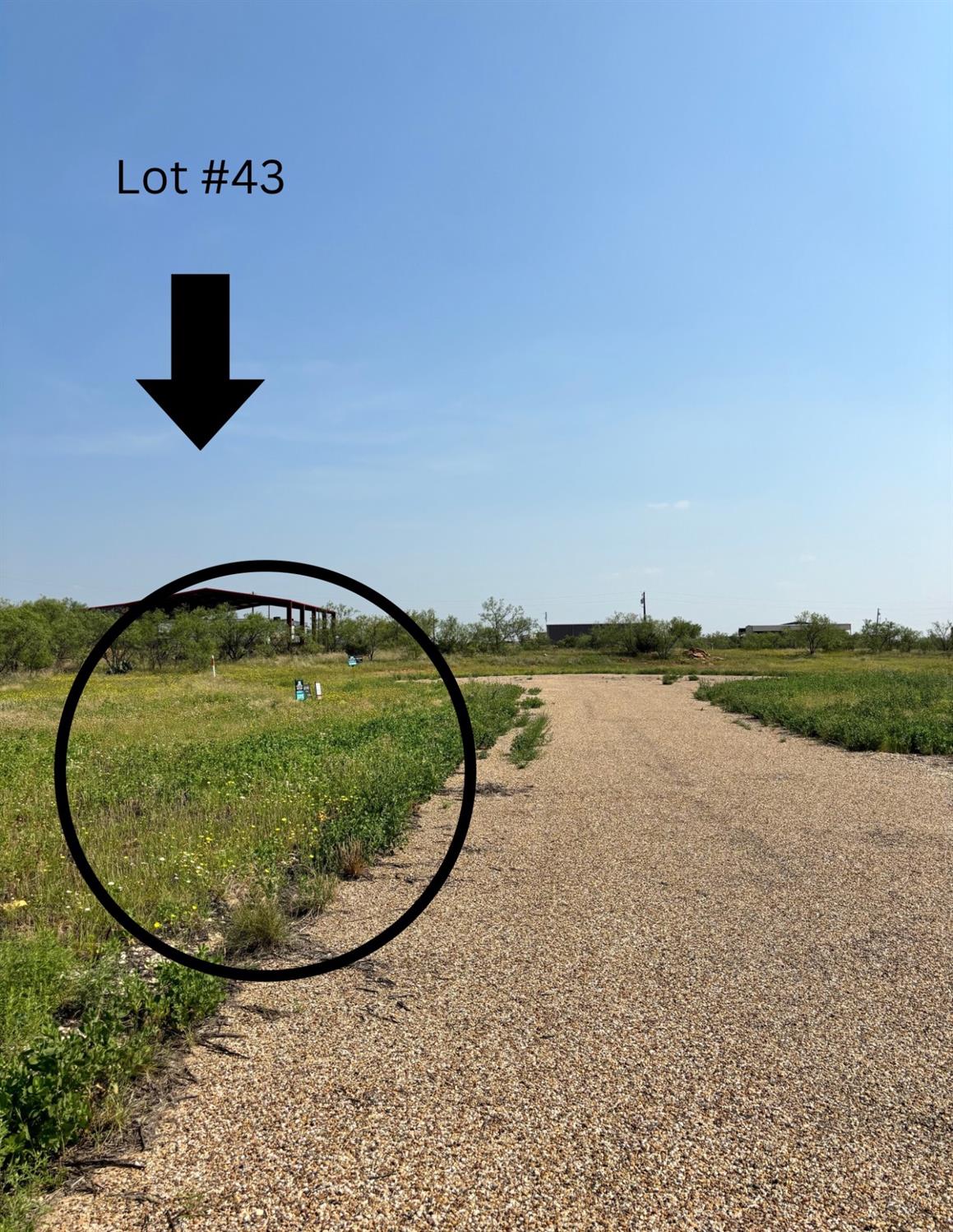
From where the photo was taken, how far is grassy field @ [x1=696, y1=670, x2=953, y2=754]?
54.5 ft

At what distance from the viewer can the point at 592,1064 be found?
447 cm

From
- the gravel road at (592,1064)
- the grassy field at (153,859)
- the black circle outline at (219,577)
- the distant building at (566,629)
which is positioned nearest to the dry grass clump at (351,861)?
the grassy field at (153,859)

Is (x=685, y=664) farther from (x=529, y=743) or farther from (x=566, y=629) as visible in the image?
(x=566, y=629)

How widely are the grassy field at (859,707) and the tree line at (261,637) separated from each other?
9107mm

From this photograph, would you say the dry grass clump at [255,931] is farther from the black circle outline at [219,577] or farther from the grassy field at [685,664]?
the grassy field at [685,664]

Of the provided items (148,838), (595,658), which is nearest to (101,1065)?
(148,838)

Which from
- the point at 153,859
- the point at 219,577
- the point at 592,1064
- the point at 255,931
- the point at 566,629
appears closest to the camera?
the point at 219,577

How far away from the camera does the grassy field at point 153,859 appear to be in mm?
3992

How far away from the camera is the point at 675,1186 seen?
352cm

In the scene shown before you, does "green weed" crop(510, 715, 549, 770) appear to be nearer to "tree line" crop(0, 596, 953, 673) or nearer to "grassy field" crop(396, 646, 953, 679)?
"tree line" crop(0, 596, 953, 673)

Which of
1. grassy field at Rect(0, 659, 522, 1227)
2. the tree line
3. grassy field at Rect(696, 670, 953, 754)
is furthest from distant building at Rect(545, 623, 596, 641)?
grassy field at Rect(0, 659, 522, 1227)

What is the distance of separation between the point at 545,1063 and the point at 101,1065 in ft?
7.11

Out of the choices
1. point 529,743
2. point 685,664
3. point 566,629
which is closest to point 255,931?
point 529,743

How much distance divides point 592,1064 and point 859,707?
19.0 meters
